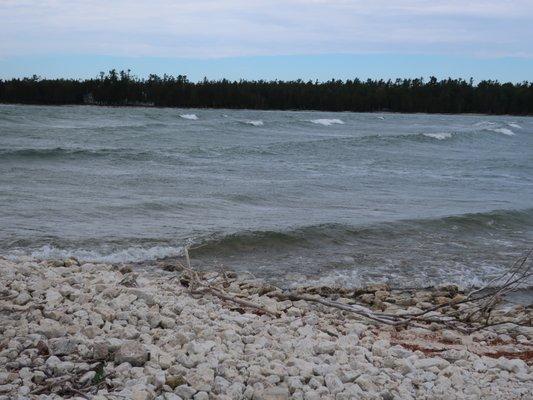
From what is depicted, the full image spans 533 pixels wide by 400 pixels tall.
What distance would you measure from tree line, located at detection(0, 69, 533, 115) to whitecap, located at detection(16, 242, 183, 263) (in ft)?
259

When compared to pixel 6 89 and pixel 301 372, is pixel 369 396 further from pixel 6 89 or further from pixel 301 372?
pixel 6 89

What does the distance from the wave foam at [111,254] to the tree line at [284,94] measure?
259 feet

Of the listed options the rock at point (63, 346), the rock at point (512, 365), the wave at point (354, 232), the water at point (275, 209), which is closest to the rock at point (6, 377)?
the rock at point (63, 346)

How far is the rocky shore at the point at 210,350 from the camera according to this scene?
454 centimetres

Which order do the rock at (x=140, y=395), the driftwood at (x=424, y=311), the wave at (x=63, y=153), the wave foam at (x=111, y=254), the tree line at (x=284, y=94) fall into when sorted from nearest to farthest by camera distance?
the rock at (x=140, y=395) < the driftwood at (x=424, y=311) < the wave foam at (x=111, y=254) < the wave at (x=63, y=153) < the tree line at (x=284, y=94)

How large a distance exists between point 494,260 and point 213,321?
21.4 ft

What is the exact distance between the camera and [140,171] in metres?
20.8

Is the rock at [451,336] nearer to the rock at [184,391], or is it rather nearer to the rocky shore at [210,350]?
the rocky shore at [210,350]

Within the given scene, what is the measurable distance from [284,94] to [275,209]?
281ft

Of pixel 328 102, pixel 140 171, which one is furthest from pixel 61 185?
pixel 328 102

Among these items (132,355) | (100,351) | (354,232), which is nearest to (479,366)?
(132,355)

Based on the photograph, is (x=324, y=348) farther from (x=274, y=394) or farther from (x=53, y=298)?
(x=53, y=298)

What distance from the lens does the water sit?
10453 mm

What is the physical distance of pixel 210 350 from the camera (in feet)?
16.8
